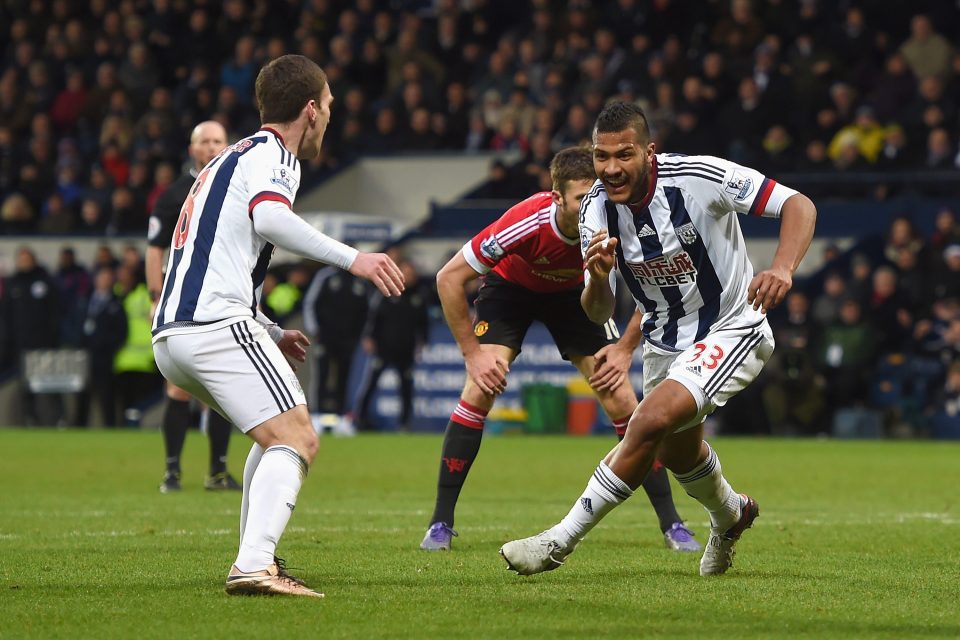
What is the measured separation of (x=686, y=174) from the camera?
680 centimetres

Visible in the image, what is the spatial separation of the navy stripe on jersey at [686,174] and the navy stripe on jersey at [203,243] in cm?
187

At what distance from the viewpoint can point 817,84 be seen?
2169 centimetres

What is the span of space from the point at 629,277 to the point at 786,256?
2.85 ft

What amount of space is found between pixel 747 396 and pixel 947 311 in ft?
8.81

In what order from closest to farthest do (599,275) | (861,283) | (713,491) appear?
1. (599,275)
2. (713,491)
3. (861,283)

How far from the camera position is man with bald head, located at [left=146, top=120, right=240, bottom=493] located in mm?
10758

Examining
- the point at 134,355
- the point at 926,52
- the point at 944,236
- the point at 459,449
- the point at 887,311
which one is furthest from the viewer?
the point at 134,355

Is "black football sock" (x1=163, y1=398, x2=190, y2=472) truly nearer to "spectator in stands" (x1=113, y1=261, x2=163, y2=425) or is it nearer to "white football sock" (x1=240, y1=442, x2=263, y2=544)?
"white football sock" (x1=240, y1=442, x2=263, y2=544)

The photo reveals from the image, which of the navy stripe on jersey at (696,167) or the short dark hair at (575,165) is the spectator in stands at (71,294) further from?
the navy stripe on jersey at (696,167)

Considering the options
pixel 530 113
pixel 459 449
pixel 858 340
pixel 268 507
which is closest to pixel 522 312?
pixel 459 449

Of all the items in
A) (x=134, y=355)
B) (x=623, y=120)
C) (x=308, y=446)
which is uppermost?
(x=623, y=120)

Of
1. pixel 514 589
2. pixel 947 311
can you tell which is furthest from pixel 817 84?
pixel 514 589

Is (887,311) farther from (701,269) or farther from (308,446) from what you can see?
(308,446)

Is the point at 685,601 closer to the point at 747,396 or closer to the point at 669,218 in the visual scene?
the point at 669,218
